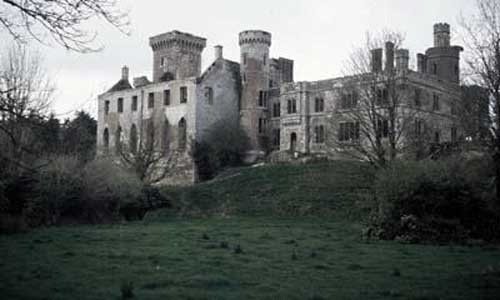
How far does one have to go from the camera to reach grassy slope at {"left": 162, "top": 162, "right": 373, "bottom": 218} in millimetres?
31500

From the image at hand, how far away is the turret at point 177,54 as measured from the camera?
6525 centimetres

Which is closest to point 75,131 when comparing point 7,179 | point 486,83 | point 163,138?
point 7,179

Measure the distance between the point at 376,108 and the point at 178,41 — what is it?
39.7 meters

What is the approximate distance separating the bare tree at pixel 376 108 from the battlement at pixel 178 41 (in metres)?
35.7

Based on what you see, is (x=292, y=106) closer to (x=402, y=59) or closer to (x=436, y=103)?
(x=436, y=103)

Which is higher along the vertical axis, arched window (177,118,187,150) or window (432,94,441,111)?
window (432,94,441,111)

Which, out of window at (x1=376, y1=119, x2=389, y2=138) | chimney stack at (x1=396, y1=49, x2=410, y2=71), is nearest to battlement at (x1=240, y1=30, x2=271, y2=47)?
chimney stack at (x1=396, y1=49, x2=410, y2=71)

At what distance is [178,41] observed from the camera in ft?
214

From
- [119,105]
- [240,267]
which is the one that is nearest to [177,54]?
[119,105]

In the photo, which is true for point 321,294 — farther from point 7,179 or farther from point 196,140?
point 196,140

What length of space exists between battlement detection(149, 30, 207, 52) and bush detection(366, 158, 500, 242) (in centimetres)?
4902

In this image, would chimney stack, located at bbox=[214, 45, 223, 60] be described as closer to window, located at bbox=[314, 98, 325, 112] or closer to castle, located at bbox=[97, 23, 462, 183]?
castle, located at bbox=[97, 23, 462, 183]

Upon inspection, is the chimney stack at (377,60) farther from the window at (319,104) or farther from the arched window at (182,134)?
the arched window at (182,134)

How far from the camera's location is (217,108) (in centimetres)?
5888
